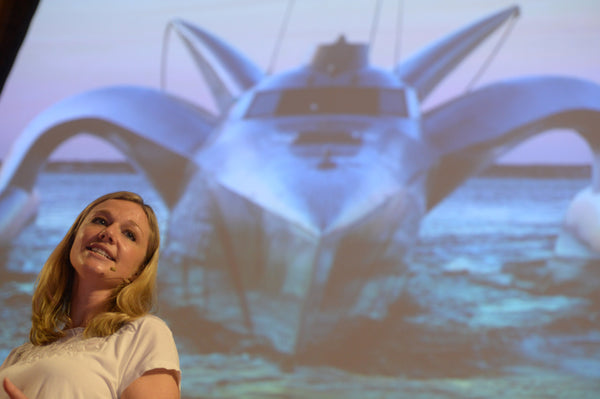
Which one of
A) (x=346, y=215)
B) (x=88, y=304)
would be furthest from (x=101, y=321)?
(x=346, y=215)

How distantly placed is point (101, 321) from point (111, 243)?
94 millimetres

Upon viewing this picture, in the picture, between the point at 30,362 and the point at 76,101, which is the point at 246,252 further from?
the point at 30,362

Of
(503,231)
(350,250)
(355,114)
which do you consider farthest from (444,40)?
(350,250)

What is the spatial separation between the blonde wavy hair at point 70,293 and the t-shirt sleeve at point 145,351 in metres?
0.03

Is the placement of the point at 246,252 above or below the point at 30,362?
below

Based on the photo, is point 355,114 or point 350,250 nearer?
point 350,250

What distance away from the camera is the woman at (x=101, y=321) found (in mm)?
688

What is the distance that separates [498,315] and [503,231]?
511 millimetres

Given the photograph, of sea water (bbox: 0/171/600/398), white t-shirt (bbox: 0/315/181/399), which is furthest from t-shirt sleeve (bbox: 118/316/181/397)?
sea water (bbox: 0/171/600/398)

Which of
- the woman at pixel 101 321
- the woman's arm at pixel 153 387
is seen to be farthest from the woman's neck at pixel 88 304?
the woman's arm at pixel 153 387

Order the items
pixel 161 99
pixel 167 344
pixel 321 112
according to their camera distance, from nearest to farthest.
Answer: pixel 167 344 → pixel 321 112 → pixel 161 99

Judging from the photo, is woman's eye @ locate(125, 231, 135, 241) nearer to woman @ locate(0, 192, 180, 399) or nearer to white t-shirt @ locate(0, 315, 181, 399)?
woman @ locate(0, 192, 180, 399)

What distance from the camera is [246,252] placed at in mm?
3289

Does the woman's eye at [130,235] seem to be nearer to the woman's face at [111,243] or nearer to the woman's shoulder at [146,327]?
the woman's face at [111,243]
